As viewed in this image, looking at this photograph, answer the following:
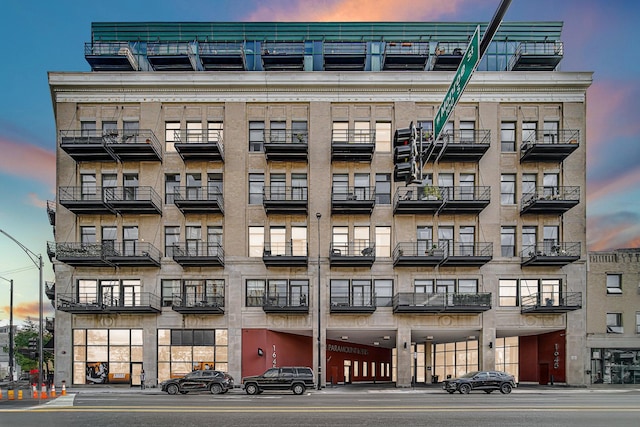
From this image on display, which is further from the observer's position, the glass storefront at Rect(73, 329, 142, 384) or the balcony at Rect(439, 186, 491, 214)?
the balcony at Rect(439, 186, 491, 214)

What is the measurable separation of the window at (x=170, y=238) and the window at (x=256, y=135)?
8.90 m

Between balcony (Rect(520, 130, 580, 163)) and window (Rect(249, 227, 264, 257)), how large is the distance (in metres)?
Result: 21.7

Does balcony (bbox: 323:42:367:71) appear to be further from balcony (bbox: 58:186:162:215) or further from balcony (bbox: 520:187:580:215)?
balcony (bbox: 58:186:162:215)

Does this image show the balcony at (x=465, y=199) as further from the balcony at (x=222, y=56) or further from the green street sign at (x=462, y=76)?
the green street sign at (x=462, y=76)

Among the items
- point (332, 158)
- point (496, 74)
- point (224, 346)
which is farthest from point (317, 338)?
point (496, 74)

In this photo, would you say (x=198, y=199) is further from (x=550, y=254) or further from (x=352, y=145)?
(x=550, y=254)

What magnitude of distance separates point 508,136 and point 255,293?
78.6ft

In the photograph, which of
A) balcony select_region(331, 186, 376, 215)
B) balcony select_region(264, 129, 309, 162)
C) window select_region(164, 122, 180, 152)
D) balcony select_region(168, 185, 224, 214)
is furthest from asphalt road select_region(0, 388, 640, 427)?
window select_region(164, 122, 180, 152)

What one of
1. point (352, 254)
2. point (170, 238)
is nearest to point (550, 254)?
point (352, 254)

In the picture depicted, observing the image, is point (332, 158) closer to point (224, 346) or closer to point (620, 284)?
point (224, 346)

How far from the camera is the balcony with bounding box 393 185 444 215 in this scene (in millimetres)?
41031

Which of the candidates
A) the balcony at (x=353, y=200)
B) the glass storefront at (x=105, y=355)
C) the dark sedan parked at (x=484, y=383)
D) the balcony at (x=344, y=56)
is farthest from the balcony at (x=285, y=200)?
the dark sedan parked at (x=484, y=383)

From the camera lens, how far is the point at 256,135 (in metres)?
43.5

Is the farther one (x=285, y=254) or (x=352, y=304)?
(x=285, y=254)
